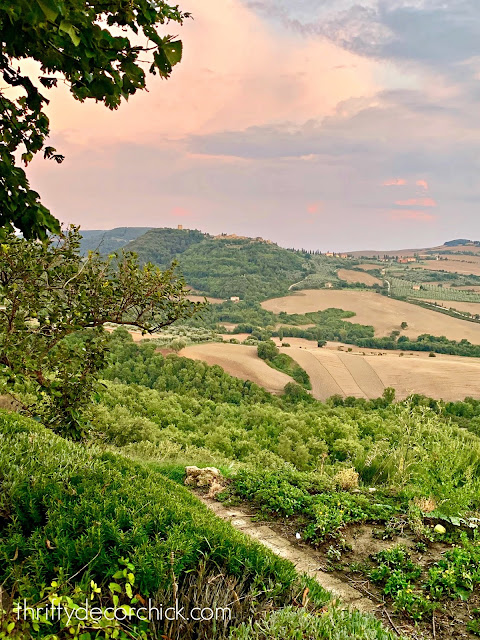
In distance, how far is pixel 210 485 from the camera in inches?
282

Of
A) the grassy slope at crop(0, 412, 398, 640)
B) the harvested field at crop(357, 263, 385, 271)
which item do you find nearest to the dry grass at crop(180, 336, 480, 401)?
the grassy slope at crop(0, 412, 398, 640)

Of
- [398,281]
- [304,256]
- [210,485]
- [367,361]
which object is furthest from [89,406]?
[304,256]

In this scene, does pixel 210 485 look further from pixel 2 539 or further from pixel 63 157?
pixel 63 157

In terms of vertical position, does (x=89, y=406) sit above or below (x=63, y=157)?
below

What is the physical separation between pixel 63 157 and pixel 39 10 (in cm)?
184

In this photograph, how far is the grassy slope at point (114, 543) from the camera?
116 inches

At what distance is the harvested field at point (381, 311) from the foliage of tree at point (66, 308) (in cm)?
7305

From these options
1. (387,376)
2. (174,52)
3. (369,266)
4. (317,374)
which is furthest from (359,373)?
(369,266)

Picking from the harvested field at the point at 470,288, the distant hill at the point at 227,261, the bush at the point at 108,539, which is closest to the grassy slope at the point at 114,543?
the bush at the point at 108,539

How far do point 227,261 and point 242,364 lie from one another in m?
111

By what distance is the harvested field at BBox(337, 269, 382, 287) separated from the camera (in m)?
127

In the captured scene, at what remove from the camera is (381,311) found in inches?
3585

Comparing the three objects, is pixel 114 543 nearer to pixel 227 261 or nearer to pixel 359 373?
pixel 359 373

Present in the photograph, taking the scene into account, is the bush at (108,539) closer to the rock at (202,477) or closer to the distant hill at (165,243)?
the rock at (202,477)
